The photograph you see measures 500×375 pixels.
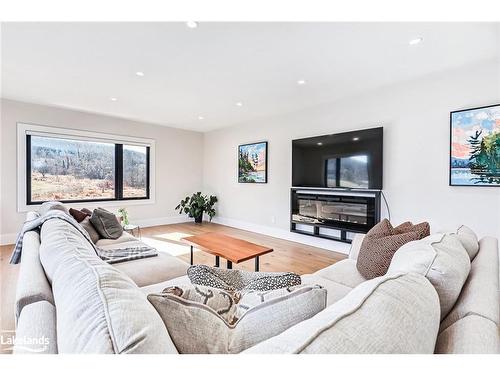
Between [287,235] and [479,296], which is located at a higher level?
[479,296]

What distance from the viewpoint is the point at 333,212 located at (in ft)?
12.8

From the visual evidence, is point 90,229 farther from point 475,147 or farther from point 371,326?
point 475,147

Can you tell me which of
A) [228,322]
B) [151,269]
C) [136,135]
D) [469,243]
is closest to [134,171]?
[136,135]

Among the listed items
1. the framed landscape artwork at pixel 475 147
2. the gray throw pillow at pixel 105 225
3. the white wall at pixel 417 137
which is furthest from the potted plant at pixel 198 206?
the framed landscape artwork at pixel 475 147

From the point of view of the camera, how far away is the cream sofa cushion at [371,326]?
501 mm

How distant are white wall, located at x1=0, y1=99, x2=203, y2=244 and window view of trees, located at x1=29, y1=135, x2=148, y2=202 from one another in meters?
0.27

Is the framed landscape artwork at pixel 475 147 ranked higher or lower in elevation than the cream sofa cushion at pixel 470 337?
higher

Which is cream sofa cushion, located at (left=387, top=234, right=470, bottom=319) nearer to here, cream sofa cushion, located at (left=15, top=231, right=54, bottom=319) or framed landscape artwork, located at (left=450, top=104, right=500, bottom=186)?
cream sofa cushion, located at (left=15, top=231, right=54, bottom=319)

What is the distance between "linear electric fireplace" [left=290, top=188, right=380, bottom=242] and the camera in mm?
3469

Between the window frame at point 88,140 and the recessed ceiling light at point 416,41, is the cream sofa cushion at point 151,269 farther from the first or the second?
the window frame at point 88,140

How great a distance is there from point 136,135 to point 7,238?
2.81m

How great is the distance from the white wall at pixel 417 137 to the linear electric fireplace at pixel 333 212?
0.19 metres
